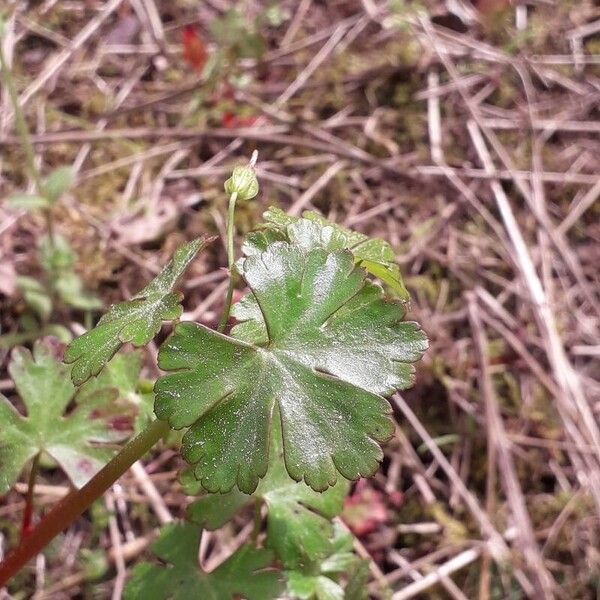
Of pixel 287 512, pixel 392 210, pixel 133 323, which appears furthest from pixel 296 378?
pixel 392 210

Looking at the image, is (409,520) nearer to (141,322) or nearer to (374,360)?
(374,360)

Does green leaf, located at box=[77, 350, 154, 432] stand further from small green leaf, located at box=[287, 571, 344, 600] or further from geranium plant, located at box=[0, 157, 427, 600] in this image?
small green leaf, located at box=[287, 571, 344, 600]

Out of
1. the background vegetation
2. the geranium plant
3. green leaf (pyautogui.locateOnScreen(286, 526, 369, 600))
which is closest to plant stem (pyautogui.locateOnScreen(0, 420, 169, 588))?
the geranium plant

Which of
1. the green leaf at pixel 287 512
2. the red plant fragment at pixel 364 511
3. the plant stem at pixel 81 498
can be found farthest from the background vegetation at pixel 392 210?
the plant stem at pixel 81 498

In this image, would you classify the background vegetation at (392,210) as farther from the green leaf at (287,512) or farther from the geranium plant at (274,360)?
the geranium plant at (274,360)

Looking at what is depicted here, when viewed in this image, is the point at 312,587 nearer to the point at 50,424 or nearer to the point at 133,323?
the point at 50,424

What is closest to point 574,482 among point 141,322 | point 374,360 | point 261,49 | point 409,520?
point 409,520
